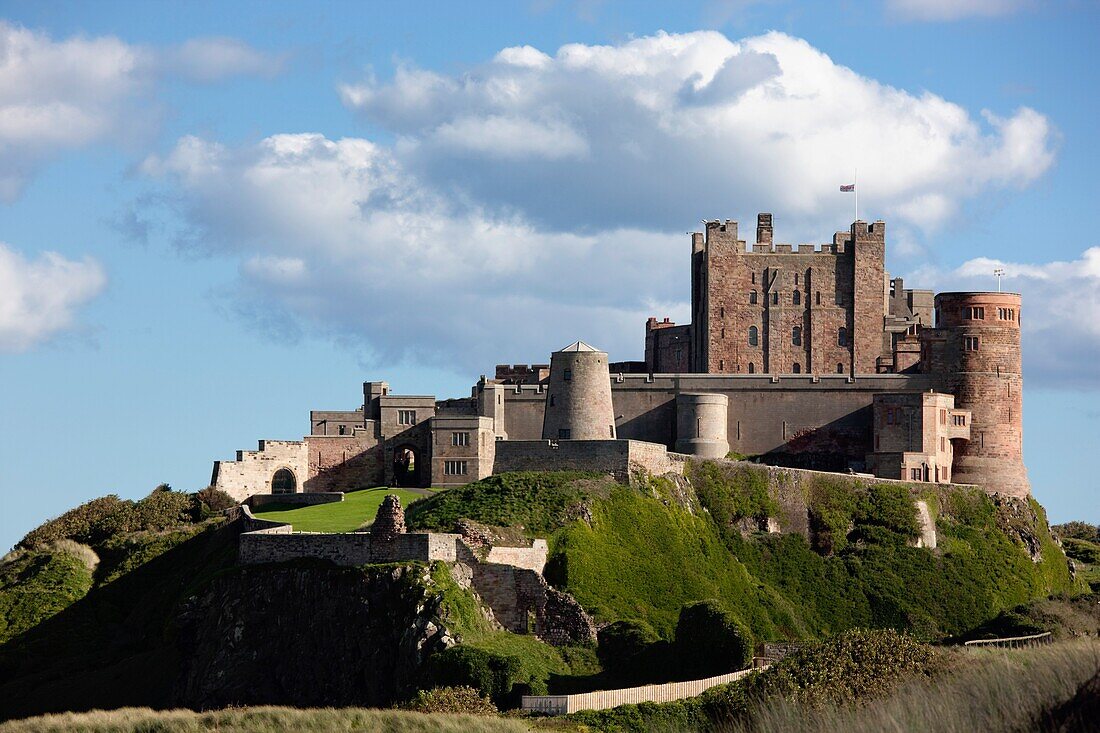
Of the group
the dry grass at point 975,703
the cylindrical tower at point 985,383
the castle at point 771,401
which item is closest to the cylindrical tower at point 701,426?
the castle at point 771,401

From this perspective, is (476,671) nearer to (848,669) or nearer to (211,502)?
(848,669)

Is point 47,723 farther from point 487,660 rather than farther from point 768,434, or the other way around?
point 768,434

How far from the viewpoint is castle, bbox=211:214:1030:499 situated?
262 ft

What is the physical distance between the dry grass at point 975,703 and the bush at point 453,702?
1088cm

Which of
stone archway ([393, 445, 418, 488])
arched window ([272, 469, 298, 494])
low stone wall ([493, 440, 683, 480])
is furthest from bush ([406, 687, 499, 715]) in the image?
arched window ([272, 469, 298, 494])

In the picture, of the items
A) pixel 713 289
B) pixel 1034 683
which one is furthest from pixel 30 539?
pixel 1034 683

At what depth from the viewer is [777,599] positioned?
228 feet

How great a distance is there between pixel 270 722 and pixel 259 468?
3836 cm

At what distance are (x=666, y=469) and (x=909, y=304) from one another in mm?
30286

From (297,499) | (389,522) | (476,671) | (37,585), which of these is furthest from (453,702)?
(37,585)

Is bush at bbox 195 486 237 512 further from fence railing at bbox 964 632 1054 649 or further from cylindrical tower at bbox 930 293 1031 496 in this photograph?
fence railing at bbox 964 632 1054 649

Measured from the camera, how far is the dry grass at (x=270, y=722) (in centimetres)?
4272

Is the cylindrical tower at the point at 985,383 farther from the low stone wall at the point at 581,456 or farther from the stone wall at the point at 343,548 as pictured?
the stone wall at the point at 343,548

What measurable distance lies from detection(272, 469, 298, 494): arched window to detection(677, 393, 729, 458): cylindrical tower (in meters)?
18.2
